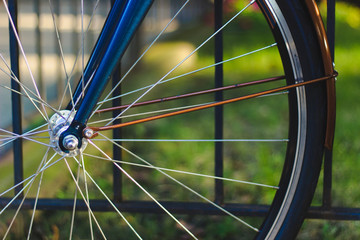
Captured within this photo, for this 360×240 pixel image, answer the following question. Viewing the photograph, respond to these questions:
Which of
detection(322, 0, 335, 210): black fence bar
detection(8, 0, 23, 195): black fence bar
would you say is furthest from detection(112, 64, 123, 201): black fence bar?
detection(322, 0, 335, 210): black fence bar

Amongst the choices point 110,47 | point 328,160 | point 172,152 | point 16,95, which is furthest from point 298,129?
point 172,152

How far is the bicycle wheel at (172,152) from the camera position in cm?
148

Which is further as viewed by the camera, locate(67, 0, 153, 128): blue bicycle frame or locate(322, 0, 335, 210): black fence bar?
locate(322, 0, 335, 210): black fence bar

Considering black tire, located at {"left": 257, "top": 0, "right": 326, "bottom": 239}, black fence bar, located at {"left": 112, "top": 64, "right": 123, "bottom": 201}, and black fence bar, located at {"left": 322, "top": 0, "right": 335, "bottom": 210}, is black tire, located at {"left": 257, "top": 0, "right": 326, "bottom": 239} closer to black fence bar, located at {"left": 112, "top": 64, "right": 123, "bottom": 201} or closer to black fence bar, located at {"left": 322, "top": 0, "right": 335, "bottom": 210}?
black fence bar, located at {"left": 322, "top": 0, "right": 335, "bottom": 210}

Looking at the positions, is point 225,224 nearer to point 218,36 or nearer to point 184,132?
point 218,36

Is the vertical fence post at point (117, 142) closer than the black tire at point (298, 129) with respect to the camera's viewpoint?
No

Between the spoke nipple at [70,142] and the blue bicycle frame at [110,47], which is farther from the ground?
the blue bicycle frame at [110,47]

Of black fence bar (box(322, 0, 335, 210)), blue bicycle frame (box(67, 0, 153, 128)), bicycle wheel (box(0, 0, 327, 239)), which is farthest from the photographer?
black fence bar (box(322, 0, 335, 210))

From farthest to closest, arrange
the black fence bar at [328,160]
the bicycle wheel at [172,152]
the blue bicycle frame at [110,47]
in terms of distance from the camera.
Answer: the black fence bar at [328,160]
the bicycle wheel at [172,152]
the blue bicycle frame at [110,47]

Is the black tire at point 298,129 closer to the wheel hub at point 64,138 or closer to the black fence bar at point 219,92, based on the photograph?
the black fence bar at point 219,92

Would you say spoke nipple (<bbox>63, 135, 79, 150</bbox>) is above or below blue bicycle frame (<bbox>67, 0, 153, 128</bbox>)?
below

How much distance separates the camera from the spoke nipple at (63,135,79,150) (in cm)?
140

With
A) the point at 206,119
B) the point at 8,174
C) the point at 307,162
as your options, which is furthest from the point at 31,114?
the point at 307,162

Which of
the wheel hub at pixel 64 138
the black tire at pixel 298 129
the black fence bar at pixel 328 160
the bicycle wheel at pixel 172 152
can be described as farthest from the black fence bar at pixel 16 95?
the black fence bar at pixel 328 160
